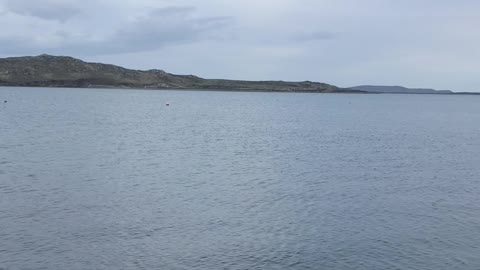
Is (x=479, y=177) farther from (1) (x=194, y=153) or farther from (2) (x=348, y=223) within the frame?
(1) (x=194, y=153)

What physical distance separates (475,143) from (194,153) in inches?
1721

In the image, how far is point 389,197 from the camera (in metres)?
40.5

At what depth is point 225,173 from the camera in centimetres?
4856

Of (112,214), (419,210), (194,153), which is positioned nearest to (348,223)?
(419,210)

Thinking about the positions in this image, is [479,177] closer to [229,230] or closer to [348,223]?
[348,223]

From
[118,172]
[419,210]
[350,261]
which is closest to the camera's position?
[350,261]

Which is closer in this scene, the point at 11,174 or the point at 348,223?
the point at 348,223

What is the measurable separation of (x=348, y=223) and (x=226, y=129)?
216ft

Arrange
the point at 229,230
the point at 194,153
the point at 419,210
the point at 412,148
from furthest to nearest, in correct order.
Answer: the point at 412,148
the point at 194,153
the point at 419,210
the point at 229,230

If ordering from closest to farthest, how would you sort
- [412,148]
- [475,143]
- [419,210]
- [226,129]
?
[419,210], [412,148], [475,143], [226,129]

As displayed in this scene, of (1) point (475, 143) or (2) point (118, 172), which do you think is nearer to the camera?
(2) point (118, 172)

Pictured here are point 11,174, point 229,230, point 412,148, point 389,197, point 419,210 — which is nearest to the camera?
point 229,230

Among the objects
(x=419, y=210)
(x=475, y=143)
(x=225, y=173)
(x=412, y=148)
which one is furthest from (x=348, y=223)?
(x=475, y=143)

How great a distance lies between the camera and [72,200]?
36.5 m
